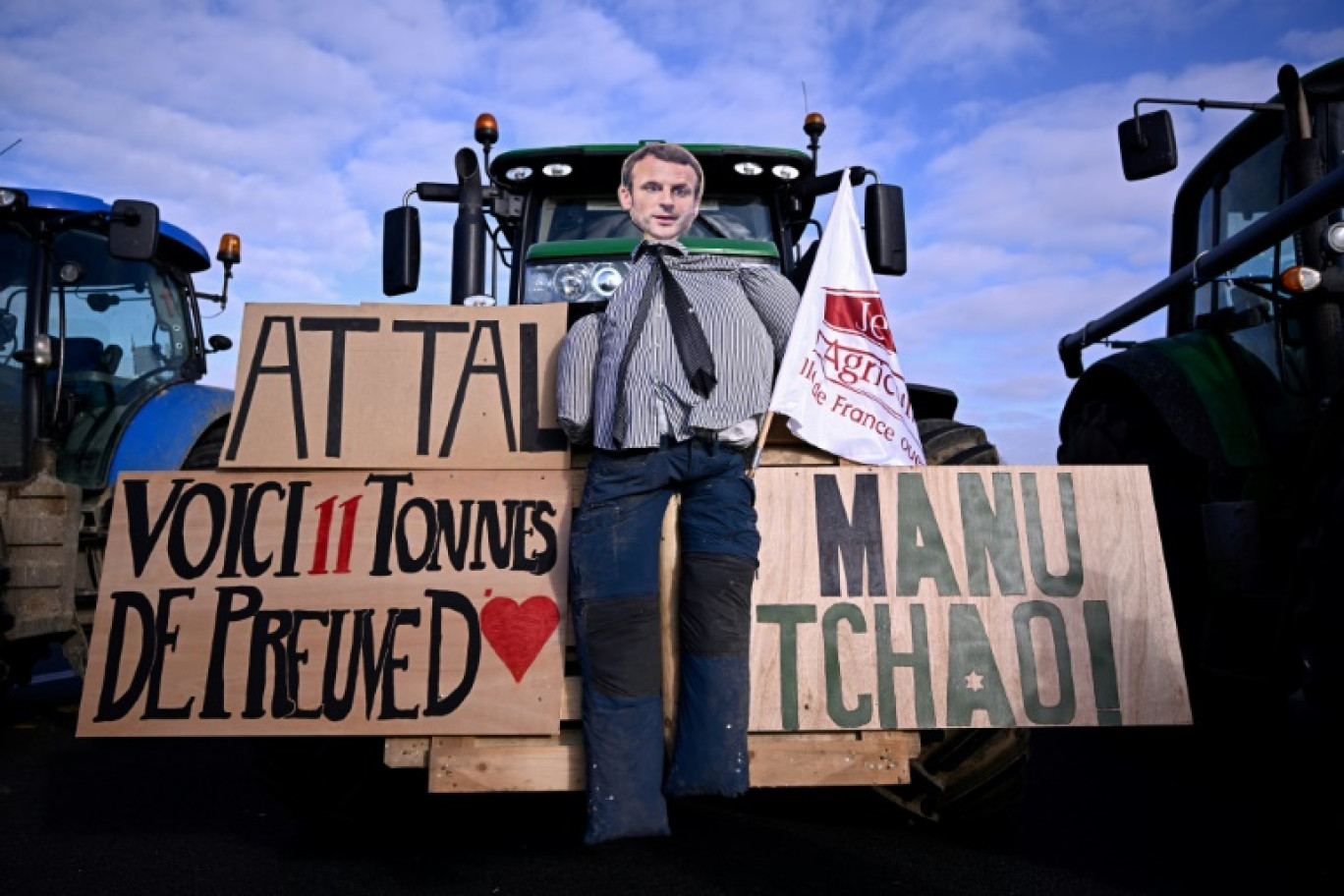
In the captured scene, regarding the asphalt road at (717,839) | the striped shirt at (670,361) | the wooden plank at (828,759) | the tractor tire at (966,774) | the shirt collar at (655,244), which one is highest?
the shirt collar at (655,244)

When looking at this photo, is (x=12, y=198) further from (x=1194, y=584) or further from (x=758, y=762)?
(x=1194, y=584)

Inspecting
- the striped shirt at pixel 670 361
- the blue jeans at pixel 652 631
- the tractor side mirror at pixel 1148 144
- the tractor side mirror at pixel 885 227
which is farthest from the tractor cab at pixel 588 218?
the blue jeans at pixel 652 631

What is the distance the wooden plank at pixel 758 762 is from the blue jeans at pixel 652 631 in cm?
11

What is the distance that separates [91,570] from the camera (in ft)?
18.7

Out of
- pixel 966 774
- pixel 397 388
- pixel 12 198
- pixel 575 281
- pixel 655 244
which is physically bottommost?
pixel 966 774

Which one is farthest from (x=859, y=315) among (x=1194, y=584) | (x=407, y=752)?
(x=1194, y=584)

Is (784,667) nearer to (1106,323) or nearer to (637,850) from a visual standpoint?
(637,850)

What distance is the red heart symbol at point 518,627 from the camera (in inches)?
106

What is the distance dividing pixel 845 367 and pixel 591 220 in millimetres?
2845

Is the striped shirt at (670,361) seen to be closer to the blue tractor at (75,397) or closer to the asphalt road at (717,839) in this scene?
the asphalt road at (717,839)

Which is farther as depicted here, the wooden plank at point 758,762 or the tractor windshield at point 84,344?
the tractor windshield at point 84,344

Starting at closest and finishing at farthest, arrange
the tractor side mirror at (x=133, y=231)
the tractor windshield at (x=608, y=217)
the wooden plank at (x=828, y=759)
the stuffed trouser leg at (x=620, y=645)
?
the stuffed trouser leg at (x=620, y=645)
the wooden plank at (x=828, y=759)
the tractor side mirror at (x=133, y=231)
the tractor windshield at (x=608, y=217)

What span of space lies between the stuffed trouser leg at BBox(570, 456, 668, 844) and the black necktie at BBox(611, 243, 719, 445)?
0.17 m

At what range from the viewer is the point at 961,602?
8.93ft
